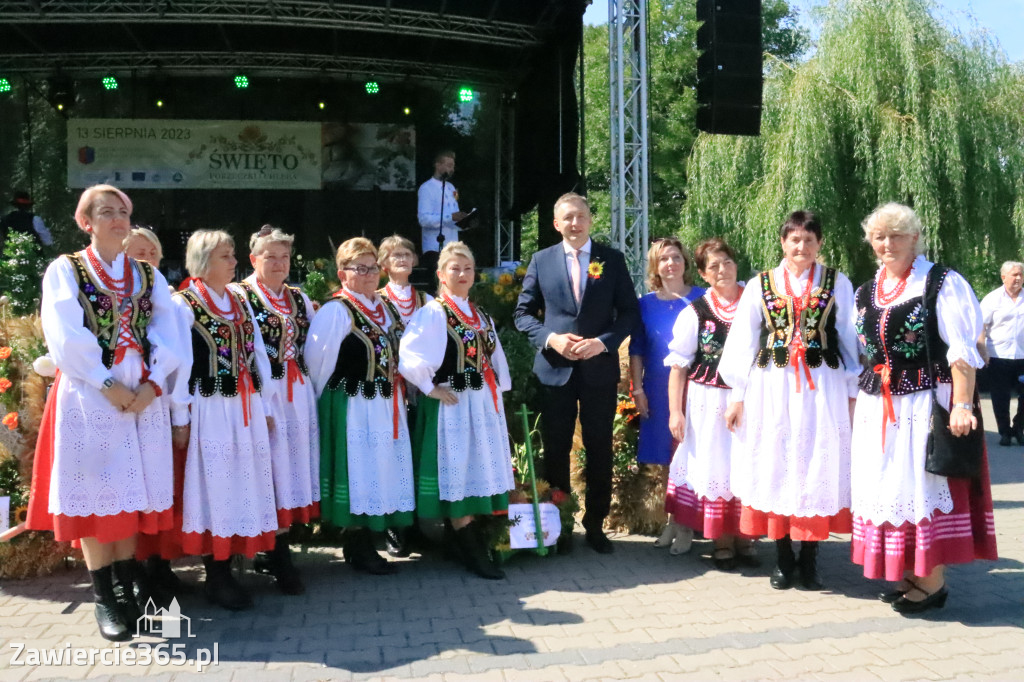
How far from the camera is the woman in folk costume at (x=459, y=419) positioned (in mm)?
4734

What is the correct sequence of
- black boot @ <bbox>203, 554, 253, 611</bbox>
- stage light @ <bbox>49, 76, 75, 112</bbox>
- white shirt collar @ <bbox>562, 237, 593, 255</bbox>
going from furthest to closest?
stage light @ <bbox>49, 76, 75, 112</bbox>
white shirt collar @ <bbox>562, 237, 593, 255</bbox>
black boot @ <bbox>203, 554, 253, 611</bbox>

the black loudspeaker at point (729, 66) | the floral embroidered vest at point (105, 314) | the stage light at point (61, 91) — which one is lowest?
the floral embroidered vest at point (105, 314)

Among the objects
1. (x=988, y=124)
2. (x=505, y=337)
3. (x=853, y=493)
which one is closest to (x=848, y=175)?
(x=988, y=124)

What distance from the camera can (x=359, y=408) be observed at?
4.70 metres

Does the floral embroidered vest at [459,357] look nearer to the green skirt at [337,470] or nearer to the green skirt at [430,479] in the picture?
the green skirt at [430,479]

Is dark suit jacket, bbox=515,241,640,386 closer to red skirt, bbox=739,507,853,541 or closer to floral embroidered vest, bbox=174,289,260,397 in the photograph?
red skirt, bbox=739,507,853,541

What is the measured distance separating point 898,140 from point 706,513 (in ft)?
30.6

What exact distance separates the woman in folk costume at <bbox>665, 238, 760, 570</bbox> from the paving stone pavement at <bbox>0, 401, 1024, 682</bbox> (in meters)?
0.26

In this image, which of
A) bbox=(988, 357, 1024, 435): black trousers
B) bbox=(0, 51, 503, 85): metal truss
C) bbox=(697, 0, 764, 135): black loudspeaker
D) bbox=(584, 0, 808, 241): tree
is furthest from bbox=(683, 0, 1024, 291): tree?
bbox=(584, 0, 808, 241): tree

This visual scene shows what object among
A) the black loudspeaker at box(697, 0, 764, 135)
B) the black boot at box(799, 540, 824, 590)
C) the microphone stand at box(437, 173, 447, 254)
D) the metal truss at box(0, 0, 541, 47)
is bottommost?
the black boot at box(799, 540, 824, 590)

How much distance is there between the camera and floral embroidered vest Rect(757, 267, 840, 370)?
4.45 metres

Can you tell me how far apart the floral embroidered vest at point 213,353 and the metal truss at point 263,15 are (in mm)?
7464

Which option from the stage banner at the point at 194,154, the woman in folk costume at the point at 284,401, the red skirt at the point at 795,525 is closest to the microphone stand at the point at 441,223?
the stage banner at the point at 194,154

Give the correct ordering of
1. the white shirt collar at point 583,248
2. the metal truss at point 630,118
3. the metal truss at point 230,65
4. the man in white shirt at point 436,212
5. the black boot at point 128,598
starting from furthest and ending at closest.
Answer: the metal truss at point 230,65
the man in white shirt at point 436,212
the metal truss at point 630,118
the white shirt collar at point 583,248
the black boot at point 128,598
